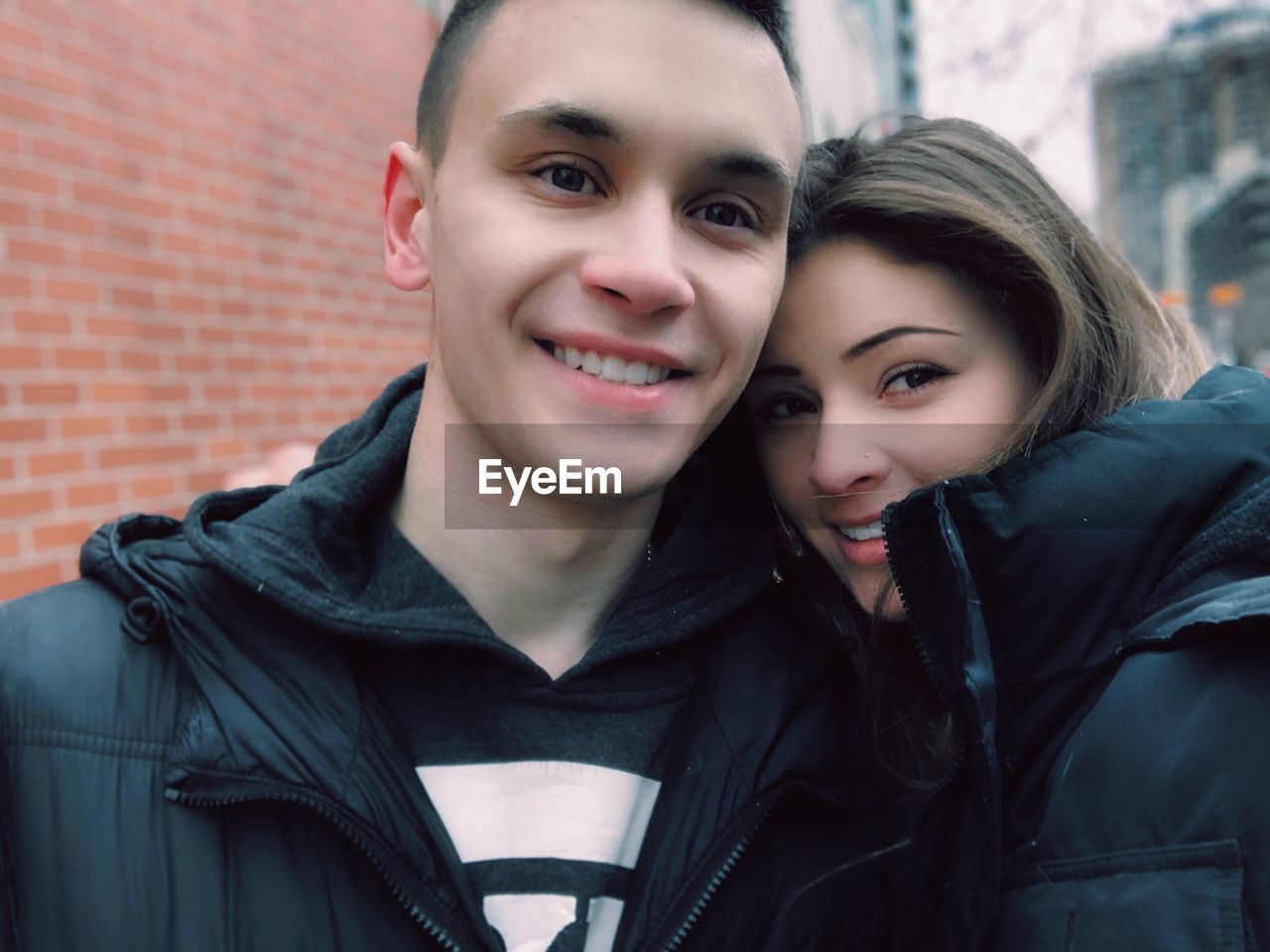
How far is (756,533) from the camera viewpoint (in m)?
1.93

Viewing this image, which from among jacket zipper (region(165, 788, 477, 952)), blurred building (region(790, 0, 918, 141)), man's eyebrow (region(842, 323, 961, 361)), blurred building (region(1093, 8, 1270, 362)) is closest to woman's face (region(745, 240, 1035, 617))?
man's eyebrow (region(842, 323, 961, 361))

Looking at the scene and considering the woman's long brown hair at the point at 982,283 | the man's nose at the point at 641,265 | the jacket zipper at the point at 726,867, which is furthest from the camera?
the woman's long brown hair at the point at 982,283

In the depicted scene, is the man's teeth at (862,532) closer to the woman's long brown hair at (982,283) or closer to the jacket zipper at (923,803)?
the woman's long brown hair at (982,283)

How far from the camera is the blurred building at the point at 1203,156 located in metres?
7.18

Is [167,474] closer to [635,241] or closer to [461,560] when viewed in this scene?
[461,560]

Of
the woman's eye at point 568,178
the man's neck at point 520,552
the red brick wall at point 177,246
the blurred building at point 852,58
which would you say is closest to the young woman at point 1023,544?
the man's neck at point 520,552

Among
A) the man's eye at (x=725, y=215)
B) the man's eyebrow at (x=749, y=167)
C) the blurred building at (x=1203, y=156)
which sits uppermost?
the blurred building at (x=1203, y=156)

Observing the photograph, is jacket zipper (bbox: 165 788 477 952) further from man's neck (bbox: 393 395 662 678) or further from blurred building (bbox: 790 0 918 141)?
blurred building (bbox: 790 0 918 141)

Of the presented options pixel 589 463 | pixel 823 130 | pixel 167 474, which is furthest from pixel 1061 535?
pixel 823 130

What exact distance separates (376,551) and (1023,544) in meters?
0.98

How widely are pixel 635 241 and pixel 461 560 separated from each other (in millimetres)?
558

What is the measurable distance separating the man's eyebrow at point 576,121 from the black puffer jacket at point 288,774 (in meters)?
0.63

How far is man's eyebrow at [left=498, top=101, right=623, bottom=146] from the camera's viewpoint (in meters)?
1.47

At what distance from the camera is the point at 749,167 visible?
1.56 meters
